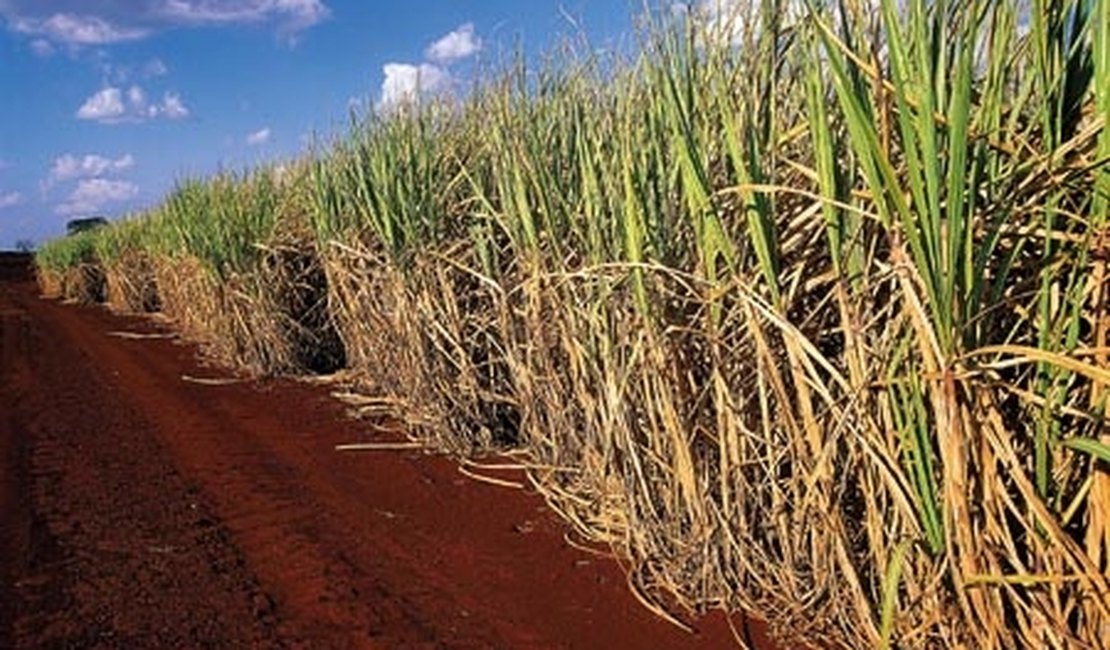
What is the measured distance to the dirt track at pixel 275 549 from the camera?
338cm

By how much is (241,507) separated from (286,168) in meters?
5.12

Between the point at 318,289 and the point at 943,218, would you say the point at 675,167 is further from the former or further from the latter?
the point at 318,289

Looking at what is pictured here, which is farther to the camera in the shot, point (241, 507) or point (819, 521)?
point (241, 507)

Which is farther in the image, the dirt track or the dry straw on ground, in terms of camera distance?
the dirt track

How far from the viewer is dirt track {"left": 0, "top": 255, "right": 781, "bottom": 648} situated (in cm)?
338

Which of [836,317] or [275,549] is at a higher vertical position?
[836,317]

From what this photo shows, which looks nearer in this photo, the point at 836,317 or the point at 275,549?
the point at 836,317

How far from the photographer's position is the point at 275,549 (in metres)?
4.18

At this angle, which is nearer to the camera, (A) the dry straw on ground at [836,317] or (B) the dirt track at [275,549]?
(A) the dry straw on ground at [836,317]

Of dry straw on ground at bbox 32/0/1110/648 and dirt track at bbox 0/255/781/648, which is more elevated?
dry straw on ground at bbox 32/0/1110/648

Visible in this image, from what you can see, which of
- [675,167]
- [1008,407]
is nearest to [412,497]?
[675,167]

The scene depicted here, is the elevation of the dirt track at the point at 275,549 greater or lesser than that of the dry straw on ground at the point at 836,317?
lesser

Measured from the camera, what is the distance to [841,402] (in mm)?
2811

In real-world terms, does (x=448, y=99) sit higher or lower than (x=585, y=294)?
higher
